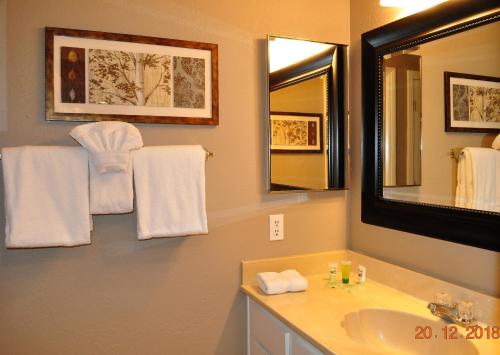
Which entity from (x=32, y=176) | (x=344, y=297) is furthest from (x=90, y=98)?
(x=344, y=297)

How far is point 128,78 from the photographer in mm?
1521

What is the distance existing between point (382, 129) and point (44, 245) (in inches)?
55.5

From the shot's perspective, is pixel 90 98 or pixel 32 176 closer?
pixel 32 176

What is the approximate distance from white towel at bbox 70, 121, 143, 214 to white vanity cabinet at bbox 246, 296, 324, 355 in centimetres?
69

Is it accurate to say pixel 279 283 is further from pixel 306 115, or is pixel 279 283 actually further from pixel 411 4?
pixel 411 4

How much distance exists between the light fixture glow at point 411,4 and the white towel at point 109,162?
1187 mm

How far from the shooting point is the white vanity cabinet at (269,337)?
133 cm

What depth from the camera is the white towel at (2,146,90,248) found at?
131cm

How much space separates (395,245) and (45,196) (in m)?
1.41

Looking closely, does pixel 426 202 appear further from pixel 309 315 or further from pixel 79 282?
pixel 79 282

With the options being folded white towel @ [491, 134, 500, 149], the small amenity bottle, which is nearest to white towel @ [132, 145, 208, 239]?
the small amenity bottle

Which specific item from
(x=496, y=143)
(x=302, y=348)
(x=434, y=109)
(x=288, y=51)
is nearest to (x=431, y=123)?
(x=434, y=109)

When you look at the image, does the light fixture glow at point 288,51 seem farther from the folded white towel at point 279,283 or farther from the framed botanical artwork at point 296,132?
the folded white towel at point 279,283

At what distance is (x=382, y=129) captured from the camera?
169 cm
